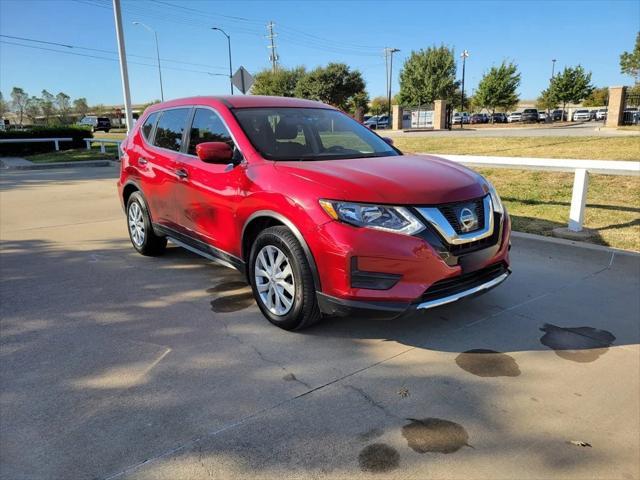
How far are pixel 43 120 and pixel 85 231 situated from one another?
94.2 metres

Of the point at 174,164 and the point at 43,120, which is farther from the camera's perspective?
the point at 43,120

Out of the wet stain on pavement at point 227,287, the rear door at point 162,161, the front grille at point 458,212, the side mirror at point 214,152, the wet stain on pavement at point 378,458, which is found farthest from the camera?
the rear door at point 162,161

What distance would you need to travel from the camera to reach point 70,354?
3.36 meters

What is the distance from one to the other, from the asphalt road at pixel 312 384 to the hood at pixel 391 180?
42.4 inches

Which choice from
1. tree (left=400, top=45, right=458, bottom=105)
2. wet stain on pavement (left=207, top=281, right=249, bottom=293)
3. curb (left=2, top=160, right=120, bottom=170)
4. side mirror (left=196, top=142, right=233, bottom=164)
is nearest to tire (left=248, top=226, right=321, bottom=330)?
side mirror (left=196, top=142, right=233, bottom=164)

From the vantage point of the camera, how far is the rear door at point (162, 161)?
4.86 m

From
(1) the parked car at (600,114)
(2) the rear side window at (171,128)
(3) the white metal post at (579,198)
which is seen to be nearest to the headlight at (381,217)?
(2) the rear side window at (171,128)

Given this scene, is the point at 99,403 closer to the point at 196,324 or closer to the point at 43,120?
the point at 196,324

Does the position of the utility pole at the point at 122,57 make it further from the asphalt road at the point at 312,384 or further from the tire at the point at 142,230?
the asphalt road at the point at 312,384

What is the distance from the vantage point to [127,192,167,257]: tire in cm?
551

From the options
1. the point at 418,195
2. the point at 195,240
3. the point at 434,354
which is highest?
the point at 418,195

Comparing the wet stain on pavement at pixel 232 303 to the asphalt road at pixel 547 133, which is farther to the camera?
the asphalt road at pixel 547 133

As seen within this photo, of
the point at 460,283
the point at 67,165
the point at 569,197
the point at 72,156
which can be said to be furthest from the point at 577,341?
the point at 72,156

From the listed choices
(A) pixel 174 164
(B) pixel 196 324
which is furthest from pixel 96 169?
(B) pixel 196 324
